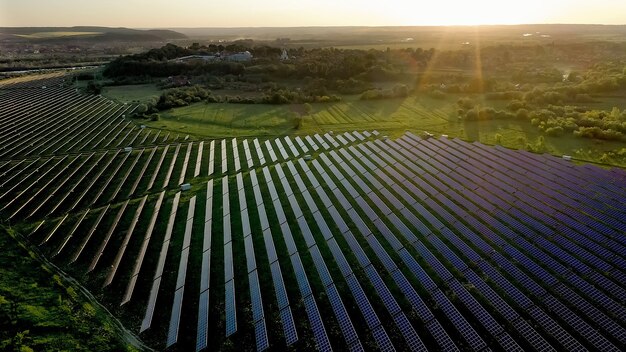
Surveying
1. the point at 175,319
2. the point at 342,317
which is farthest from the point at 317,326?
the point at 175,319

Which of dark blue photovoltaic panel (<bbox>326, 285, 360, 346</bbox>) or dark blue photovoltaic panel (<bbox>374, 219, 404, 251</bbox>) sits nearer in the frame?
dark blue photovoltaic panel (<bbox>326, 285, 360, 346</bbox>)

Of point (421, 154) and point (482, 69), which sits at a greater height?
point (482, 69)

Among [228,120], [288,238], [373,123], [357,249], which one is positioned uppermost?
[228,120]

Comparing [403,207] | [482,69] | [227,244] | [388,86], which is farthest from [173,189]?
[482,69]

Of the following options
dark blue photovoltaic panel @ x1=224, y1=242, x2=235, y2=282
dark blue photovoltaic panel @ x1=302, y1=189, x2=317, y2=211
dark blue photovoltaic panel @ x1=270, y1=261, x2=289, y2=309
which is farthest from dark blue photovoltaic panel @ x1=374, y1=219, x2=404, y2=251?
dark blue photovoltaic panel @ x1=224, y1=242, x2=235, y2=282

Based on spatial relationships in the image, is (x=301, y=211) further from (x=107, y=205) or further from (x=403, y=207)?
(x=107, y=205)

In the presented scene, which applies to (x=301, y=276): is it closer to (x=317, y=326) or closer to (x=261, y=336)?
(x=317, y=326)

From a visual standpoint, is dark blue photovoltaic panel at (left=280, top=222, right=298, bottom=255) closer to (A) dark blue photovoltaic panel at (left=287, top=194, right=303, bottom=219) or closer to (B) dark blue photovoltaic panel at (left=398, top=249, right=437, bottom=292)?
(A) dark blue photovoltaic panel at (left=287, top=194, right=303, bottom=219)
